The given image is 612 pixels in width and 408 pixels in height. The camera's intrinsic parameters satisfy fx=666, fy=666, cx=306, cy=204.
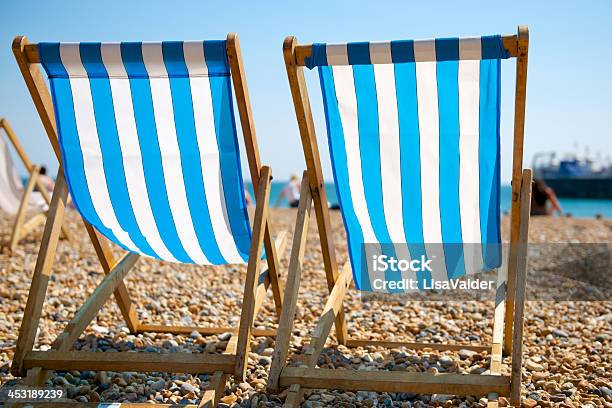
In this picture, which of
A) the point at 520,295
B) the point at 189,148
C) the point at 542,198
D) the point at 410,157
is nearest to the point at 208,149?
the point at 189,148

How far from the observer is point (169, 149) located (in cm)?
261

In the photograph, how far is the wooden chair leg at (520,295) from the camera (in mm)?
2152

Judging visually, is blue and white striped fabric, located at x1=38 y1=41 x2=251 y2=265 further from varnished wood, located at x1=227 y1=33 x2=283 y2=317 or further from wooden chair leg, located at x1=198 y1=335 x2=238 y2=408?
wooden chair leg, located at x1=198 y1=335 x2=238 y2=408

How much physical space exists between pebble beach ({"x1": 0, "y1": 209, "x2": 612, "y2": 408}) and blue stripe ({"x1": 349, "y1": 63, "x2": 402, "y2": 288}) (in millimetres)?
618

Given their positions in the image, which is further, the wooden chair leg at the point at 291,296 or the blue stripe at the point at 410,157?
the blue stripe at the point at 410,157

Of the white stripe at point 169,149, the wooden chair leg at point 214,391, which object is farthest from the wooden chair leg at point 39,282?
the wooden chair leg at point 214,391

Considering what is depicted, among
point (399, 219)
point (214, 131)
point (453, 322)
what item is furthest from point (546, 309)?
point (214, 131)

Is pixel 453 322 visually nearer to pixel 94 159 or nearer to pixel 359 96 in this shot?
pixel 359 96

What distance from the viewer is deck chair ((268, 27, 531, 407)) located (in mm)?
2273

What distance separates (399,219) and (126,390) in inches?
50.4

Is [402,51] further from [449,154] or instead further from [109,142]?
[109,142]

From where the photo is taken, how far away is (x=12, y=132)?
520 cm

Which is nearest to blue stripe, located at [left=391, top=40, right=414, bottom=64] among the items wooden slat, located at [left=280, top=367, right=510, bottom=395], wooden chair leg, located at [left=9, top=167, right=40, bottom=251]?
wooden slat, located at [left=280, top=367, right=510, bottom=395]

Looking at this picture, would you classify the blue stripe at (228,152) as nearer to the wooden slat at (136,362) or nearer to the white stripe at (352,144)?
the white stripe at (352,144)
